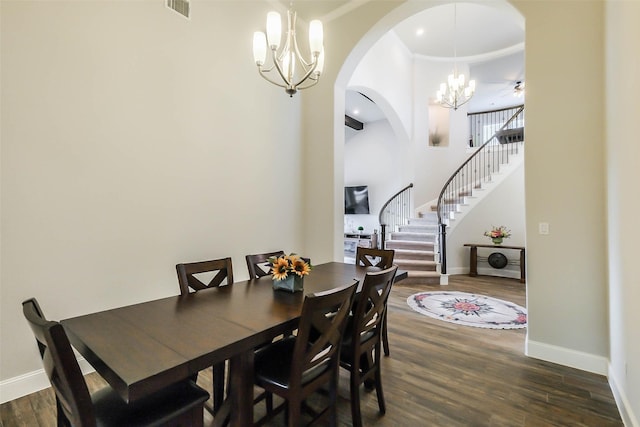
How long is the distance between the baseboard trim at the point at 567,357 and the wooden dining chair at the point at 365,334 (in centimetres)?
174

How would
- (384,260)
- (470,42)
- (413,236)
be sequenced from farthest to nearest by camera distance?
(470,42) → (413,236) → (384,260)

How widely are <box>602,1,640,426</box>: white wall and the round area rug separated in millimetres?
1302

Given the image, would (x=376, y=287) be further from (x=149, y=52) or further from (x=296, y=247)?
(x=149, y=52)

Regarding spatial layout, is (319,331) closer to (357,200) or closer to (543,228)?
(543,228)

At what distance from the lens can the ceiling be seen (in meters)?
6.05

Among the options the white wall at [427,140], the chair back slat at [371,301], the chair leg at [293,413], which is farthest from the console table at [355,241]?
the chair leg at [293,413]

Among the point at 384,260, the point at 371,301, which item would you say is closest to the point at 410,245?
the point at 384,260

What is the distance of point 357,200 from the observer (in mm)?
9773

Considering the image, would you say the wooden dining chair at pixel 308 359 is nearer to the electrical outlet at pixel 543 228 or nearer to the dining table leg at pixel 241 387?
the dining table leg at pixel 241 387

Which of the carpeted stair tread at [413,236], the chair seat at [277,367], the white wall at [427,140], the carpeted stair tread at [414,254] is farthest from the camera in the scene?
the white wall at [427,140]

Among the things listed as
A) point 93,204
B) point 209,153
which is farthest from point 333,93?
point 93,204

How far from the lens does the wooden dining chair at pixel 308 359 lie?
4.56 ft

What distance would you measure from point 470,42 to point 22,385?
362 inches

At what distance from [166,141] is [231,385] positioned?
7.47 ft
